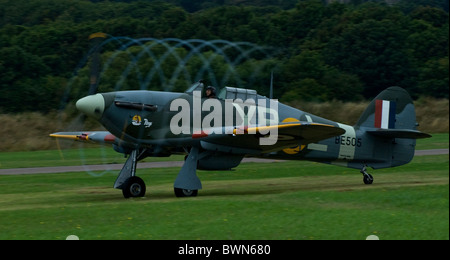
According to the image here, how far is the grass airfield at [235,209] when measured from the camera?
12.3 metres

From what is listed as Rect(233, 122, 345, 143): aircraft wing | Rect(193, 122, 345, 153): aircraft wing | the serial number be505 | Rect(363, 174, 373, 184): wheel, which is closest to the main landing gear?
Rect(193, 122, 345, 153): aircraft wing

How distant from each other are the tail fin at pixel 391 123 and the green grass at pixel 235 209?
2.89ft

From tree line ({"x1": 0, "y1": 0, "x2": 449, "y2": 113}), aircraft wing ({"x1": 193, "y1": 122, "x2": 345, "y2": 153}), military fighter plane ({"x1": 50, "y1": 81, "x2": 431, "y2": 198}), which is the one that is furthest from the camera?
A: tree line ({"x1": 0, "y1": 0, "x2": 449, "y2": 113})

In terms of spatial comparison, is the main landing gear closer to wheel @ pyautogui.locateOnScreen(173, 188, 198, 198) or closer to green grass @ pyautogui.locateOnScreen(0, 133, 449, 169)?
wheel @ pyautogui.locateOnScreen(173, 188, 198, 198)

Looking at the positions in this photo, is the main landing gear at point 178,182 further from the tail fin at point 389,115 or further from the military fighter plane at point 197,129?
the tail fin at point 389,115

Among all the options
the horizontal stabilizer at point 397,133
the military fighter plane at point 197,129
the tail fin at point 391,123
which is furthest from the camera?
the tail fin at point 391,123

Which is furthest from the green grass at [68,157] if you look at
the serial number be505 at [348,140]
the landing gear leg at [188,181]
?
the serial number be505 at [348,140]

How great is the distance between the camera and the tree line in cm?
4731

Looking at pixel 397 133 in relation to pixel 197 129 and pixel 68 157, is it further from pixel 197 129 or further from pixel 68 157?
pixel 68 157

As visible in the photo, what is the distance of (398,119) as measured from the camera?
2194cm

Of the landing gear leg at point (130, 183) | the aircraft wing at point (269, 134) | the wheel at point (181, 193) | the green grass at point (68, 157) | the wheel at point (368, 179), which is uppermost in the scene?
the aircraft wing at point (269, 134)

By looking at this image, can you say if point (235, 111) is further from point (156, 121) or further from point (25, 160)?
point (25, 160)

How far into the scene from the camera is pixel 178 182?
701 inches

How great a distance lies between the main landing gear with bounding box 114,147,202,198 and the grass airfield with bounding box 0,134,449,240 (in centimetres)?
35
